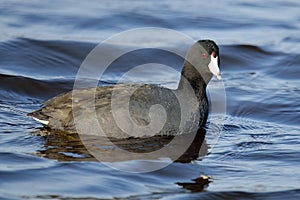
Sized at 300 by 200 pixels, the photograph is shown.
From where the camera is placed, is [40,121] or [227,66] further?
[227,66]

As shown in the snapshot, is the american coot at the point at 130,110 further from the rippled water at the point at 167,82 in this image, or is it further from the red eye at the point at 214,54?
the rippled water at the point at 167,82

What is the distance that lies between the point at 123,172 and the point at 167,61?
4125 millimetres

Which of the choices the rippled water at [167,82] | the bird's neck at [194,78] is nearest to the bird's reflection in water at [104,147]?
the rippled water at [167,82]

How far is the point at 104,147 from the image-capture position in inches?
265

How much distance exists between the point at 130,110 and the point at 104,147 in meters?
0.41

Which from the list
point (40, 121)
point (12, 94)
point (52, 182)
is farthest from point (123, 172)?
point (12, 94)

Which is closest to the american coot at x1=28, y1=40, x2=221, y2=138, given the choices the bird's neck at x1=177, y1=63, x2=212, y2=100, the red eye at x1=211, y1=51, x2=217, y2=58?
the red eye at x1=211, y1=51, x2=217, y2=58

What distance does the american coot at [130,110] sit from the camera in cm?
681

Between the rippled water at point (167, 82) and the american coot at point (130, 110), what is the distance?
7.8 inches

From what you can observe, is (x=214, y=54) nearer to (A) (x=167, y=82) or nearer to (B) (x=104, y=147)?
(B) (x=104, y=147)

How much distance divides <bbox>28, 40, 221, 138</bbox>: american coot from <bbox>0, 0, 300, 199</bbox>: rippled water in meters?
0.20

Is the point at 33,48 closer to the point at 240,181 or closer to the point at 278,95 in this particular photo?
the point at 278,95

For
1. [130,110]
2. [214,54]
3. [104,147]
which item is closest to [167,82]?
[214,54]

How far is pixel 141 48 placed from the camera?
34.0 feet
